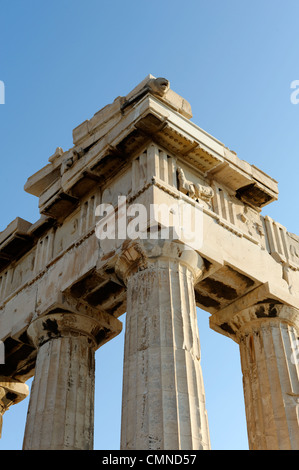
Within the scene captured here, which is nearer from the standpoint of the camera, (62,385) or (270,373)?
(270,373)

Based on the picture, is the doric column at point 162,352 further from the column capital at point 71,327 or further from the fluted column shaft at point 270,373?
the fluted column shaft at point 270,373

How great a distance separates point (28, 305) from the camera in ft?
63.6

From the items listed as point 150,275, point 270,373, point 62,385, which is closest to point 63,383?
point 62,385

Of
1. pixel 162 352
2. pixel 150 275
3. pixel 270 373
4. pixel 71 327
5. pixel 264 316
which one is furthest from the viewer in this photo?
pixel 71 327

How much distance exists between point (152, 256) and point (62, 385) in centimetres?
428

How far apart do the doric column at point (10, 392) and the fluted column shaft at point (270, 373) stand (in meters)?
7.53

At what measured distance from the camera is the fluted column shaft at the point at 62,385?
16516 mm

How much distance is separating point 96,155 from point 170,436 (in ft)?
28.0

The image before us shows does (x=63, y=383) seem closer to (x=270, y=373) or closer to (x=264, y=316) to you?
(x=270, y=373)

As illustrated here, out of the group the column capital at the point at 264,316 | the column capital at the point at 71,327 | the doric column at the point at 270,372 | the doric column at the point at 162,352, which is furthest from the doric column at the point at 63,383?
the doric column at the point at 270,372

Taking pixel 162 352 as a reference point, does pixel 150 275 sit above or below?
above

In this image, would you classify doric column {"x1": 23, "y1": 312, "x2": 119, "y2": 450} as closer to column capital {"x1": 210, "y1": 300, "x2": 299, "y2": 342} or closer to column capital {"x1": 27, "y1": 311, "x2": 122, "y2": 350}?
column capital {"x1": 27, "y1": 311, "x2": 122, "y2": 350}

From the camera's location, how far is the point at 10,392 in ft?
71.3

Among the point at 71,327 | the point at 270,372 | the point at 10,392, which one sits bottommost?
the point at 270,372
